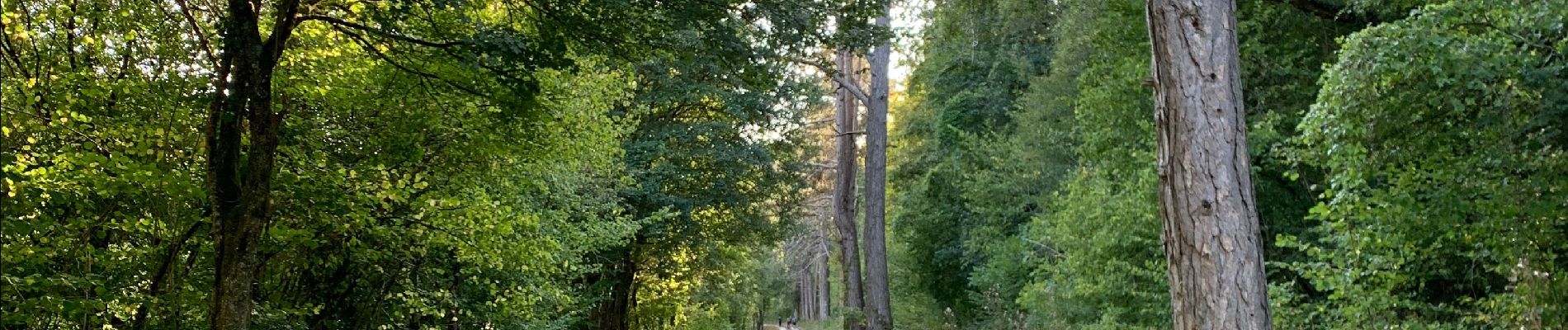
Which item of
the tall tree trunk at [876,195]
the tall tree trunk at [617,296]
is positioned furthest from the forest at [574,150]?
the tall tree trunk at [617,296]

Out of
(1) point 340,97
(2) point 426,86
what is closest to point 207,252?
(1) point 340,97

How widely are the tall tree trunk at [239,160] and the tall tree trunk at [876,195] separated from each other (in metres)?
11.0

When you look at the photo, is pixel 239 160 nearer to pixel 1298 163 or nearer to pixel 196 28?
pixel 196 28

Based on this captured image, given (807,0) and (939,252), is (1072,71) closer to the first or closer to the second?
(939,252)

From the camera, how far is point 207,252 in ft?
19.9

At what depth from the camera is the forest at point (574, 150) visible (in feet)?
16.2

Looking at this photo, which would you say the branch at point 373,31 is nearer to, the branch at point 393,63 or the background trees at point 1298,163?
the branch at point 393,63

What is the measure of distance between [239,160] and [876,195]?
37.8ft

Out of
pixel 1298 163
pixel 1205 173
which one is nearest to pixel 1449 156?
pixel 1205 173

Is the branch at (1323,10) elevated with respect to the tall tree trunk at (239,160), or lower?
elevated

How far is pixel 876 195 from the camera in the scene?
15.8 meters

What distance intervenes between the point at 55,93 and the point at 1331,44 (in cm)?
1144

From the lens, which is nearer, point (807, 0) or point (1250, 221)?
point (1250, 221)

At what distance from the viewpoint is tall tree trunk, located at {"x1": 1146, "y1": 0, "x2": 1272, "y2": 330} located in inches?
190
